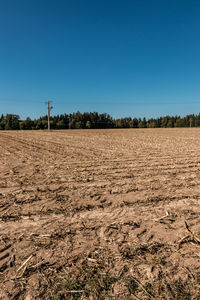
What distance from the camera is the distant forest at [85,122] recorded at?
323 ft

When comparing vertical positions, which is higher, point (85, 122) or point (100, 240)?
point (85, 122)

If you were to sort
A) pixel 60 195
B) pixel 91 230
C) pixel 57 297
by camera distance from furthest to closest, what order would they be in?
pixel 60 195 → pixel 91 230 → pixel 57 297

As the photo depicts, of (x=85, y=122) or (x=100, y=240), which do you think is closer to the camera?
(x=100, y=240)

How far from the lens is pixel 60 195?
15.5 feet

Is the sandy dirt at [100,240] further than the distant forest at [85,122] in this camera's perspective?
No

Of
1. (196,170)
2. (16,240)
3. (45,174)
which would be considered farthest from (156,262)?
(196,170)

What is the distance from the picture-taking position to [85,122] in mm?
116500

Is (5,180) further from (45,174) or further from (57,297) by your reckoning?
(57,297)

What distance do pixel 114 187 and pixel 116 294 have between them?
11.0 ft

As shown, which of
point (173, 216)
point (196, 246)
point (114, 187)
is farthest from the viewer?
point (114, 187)

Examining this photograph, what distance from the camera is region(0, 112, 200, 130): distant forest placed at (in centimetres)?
9831

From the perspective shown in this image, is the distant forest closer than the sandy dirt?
No

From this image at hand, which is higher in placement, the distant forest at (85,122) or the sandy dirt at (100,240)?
the distant forest at (85,122)

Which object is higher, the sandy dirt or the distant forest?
the distant forest
